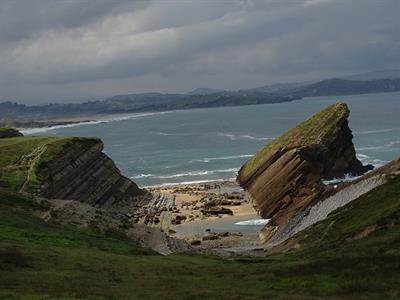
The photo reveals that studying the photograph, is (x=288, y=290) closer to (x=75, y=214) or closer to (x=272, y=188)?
(x=75, y=214)

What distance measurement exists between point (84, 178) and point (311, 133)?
36.5 m

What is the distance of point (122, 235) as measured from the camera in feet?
167

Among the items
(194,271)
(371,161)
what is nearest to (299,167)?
(371,161)

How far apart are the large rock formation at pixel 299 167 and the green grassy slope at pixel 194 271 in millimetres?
26636

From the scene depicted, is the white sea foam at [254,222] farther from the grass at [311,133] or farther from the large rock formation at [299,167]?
the grass at [311,133]

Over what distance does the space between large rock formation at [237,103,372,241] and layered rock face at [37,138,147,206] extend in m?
21.0

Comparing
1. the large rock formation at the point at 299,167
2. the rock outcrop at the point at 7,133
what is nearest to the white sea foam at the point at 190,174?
the large rock formation at the point at 299,167

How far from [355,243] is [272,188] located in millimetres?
47109

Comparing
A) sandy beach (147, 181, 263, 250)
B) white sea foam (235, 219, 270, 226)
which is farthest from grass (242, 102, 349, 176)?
white sea foam (235, 219, 270, 226)

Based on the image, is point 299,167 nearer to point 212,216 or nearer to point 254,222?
point 254,222

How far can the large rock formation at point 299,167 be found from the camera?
228 ft

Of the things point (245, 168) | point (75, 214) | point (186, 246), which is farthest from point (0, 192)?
point (245, 168)

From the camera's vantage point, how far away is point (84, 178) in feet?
265

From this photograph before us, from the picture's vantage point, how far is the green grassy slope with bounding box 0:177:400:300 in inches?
885
